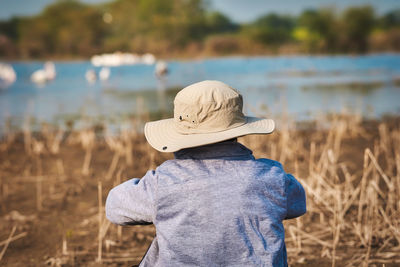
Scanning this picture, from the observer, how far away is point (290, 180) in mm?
1742

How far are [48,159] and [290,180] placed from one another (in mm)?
4835

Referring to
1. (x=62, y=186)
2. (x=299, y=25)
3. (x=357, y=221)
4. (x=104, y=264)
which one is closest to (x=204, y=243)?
(x=104, y=264)

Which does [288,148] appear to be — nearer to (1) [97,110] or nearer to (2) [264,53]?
(1) [97,110]

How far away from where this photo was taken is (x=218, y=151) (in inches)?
66.3

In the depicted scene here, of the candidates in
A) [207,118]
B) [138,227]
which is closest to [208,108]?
[207,118]

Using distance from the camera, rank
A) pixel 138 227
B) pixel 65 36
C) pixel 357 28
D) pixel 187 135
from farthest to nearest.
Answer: pixel 357 28
pixel 65 36
pixel 138 227
pixel 187 135

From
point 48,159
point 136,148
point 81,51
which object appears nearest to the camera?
point 48,159

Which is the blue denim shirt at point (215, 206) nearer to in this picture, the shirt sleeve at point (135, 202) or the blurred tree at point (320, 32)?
the shirt sleeve at point (135, 202)

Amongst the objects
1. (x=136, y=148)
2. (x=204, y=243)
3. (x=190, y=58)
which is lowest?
(x=190, y=58)

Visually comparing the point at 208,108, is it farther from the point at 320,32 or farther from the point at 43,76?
the point at 320,32

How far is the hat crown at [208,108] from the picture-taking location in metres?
1.66

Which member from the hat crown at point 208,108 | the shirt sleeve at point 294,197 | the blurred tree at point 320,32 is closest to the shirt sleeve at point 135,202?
the hat crown at point 208,108

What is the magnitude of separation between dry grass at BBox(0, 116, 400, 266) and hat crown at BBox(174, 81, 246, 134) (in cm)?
112

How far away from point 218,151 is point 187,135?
12 centimetres
